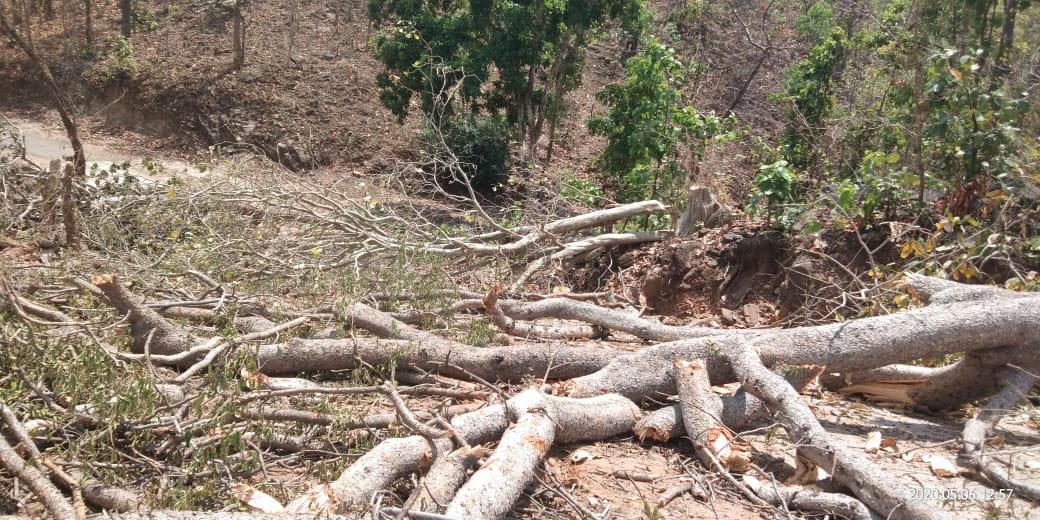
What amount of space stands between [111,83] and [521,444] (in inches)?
685

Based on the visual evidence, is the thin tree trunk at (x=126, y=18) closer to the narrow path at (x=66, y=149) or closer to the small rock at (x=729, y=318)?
the narrow path at (x=66, y=149)

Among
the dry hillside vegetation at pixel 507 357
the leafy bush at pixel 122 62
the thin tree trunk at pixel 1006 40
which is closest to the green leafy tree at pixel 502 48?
the dry hillside vegetation at pixel 507 357

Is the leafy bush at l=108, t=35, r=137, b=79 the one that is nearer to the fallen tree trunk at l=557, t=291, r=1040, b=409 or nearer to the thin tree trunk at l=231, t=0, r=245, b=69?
the thin tree trunk at l=231, t=0, r=245, b=69

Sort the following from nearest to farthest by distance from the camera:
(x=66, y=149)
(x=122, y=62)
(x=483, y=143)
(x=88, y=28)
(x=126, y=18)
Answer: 1. (x=483, y=143)
2. (x=66, y=149)
3. (x=122, y=62)
4. (x=88, y=28)
5. (x=126, y=18)

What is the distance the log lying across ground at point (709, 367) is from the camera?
119 inches

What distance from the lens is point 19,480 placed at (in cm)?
250

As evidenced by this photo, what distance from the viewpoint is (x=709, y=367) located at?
3947 mm

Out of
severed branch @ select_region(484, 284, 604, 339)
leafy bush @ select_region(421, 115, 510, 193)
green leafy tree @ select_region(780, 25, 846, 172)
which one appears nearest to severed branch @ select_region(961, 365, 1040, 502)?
severed branch @ select_region(484, 284, 604, 339)

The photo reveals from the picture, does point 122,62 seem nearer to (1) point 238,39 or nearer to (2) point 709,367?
(1) point 238,39

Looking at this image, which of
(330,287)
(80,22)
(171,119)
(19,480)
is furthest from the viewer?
(80,22)

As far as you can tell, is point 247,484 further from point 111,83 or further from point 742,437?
point 111,83

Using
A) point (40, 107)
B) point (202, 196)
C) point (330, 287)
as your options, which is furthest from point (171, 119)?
point (330, 287)

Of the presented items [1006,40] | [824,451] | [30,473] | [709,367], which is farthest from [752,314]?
[1006,40]

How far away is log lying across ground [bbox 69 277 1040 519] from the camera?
3.01 m
